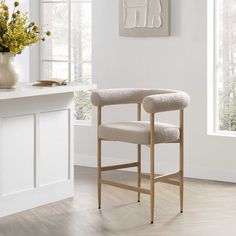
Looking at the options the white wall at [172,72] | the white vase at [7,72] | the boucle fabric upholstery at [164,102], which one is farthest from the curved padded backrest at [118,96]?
the white wall at [172,72]

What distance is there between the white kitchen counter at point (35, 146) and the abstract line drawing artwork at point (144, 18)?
1311mm

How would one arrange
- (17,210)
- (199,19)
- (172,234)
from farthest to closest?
1. (199,19)
2. (17,210)
3. (172,234)

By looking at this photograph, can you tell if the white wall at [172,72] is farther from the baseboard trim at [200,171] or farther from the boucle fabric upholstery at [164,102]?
the boucle fabric upholstery at [164,102]

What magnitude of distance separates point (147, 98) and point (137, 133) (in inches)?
10.0

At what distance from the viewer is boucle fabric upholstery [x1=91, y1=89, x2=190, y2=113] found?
485 centimetres

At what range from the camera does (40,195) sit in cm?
538

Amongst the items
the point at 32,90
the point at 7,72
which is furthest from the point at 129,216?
the point at 7,72

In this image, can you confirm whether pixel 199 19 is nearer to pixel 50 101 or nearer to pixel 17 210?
pixel 50 101

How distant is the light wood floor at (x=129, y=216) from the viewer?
4715 mm

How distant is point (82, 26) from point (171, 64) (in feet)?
3.72

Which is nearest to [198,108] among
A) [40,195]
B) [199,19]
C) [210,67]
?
[210,67]

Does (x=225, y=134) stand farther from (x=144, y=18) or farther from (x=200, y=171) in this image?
(x=144, y=18)

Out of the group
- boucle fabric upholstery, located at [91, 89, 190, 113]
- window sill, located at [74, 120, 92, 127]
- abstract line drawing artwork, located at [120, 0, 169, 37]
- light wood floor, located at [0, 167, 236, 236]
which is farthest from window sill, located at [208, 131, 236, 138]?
window sill, located at [74, 120, 92, 127]

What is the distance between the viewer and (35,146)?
A: 5293mm
